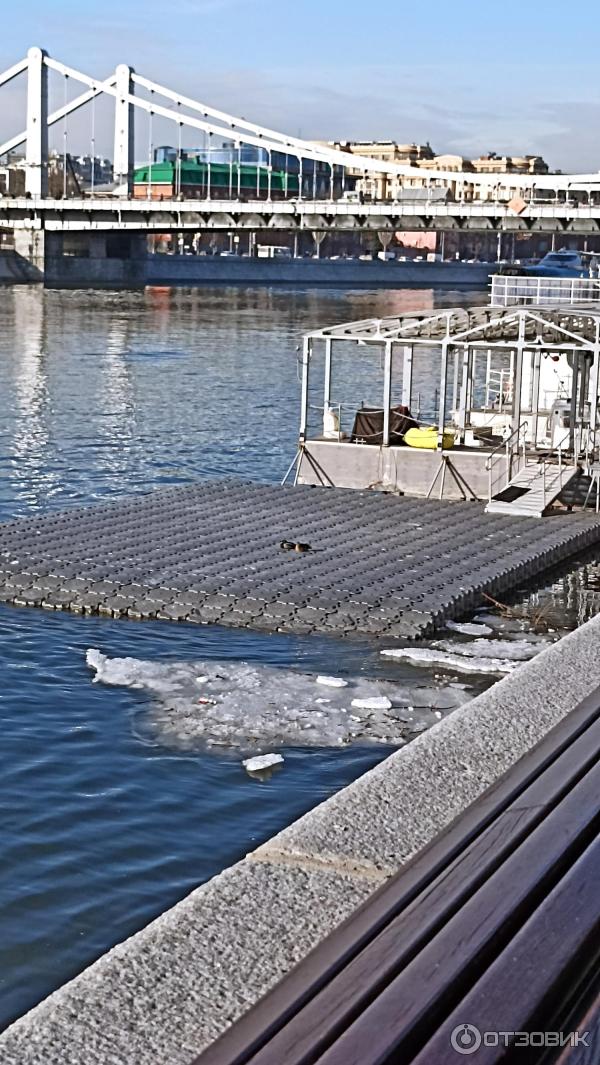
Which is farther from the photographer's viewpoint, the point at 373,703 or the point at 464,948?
the point at 373,703

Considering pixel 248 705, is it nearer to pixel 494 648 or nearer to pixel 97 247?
pixel 494 648

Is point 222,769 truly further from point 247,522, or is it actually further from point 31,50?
point 31,50

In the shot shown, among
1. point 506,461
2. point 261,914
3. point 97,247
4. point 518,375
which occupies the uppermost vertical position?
point 97,247

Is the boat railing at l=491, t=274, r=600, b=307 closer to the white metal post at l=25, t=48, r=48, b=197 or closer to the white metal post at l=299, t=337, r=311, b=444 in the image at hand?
the white metal post at l=299, t=337, r=311, b=444

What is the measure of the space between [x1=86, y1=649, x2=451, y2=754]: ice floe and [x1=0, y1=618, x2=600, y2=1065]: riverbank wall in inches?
120

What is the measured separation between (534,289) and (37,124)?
79.0m

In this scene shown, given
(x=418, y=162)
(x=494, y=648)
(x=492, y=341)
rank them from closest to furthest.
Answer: (x=494, y=648) < (x=492, y=341) < (x=418, y=162)

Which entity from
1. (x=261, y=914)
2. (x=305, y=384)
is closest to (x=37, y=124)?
(x=305, y=384)

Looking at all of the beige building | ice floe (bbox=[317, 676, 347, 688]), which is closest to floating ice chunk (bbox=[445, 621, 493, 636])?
ice floe (bbox=[317, 676, 347, 688])

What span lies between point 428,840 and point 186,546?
11.0 metres

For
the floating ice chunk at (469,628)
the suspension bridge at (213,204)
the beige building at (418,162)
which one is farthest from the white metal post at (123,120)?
the floating ice chunk at (469,628)

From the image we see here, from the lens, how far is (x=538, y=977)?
3877 millimetres

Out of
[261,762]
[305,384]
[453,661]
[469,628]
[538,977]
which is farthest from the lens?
[305,384]

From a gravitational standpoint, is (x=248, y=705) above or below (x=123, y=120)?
below
